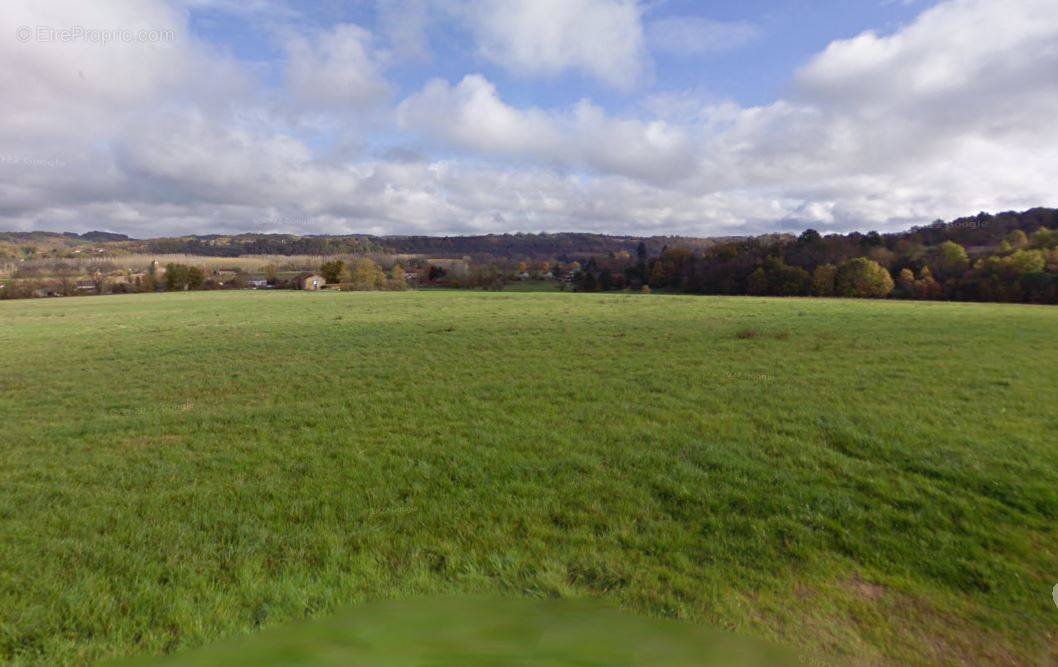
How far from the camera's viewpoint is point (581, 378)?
40.7ft

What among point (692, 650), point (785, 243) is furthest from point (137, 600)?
point (785, 243)

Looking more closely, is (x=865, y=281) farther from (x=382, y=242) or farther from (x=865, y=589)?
(x=382, y=242)

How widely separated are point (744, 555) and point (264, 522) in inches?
197

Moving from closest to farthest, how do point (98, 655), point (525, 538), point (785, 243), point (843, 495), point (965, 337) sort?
1. point (98, 655)
2. point (525, 538)
3. point (843, 495)
4. point (965, 337)
5. point (785, 243)

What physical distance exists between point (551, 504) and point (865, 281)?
8507 centimetres

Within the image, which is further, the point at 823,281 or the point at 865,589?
the point at 823,281

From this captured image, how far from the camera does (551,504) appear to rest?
17.8 ft

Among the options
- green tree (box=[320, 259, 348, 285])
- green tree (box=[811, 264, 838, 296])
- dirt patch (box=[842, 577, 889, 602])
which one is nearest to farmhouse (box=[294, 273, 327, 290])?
green tree (box=[320, 259, 348, 285])

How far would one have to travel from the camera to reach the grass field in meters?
3.65

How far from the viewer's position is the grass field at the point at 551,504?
12.0 feet

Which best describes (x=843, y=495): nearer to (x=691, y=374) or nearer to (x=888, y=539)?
(x=888, y=539)

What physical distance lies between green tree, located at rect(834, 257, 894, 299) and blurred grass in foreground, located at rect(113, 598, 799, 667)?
84858mm

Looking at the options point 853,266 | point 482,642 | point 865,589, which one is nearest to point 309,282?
point 853,266

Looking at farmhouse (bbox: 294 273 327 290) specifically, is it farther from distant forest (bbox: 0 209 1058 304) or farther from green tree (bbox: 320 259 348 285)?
distant forest (bbox: 0 209 1058 304)
